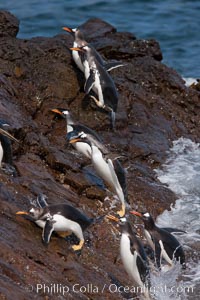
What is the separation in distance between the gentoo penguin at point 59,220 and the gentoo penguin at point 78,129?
1887 mm

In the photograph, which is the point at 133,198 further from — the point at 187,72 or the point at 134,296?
the point at 187,72

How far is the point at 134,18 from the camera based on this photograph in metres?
25.2

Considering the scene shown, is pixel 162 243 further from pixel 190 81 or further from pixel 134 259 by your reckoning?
pixel 190 81

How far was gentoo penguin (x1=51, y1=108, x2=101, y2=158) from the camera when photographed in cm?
1122

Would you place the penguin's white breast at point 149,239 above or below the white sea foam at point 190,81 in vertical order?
below

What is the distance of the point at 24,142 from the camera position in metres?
11.0

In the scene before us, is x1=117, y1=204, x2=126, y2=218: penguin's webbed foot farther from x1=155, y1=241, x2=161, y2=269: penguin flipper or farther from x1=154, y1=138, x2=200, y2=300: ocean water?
x1=155, y1=241, x2=161, y2=269: penguin flipper

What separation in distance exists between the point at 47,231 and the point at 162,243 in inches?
69.0

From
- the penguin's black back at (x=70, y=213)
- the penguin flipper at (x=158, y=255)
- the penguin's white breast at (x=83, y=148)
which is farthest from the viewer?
the penguin's white breast at (x=83, y=148)

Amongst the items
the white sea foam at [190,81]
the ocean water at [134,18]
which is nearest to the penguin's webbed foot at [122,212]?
the white sea foam at [190,81]

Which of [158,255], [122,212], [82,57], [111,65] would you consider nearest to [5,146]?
[122,212]

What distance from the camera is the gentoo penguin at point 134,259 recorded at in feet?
30.7

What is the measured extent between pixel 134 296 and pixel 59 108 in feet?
12.0

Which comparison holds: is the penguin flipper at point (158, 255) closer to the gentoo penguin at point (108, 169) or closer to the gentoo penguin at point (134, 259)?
the gentoo penguin at point (134, 259)
